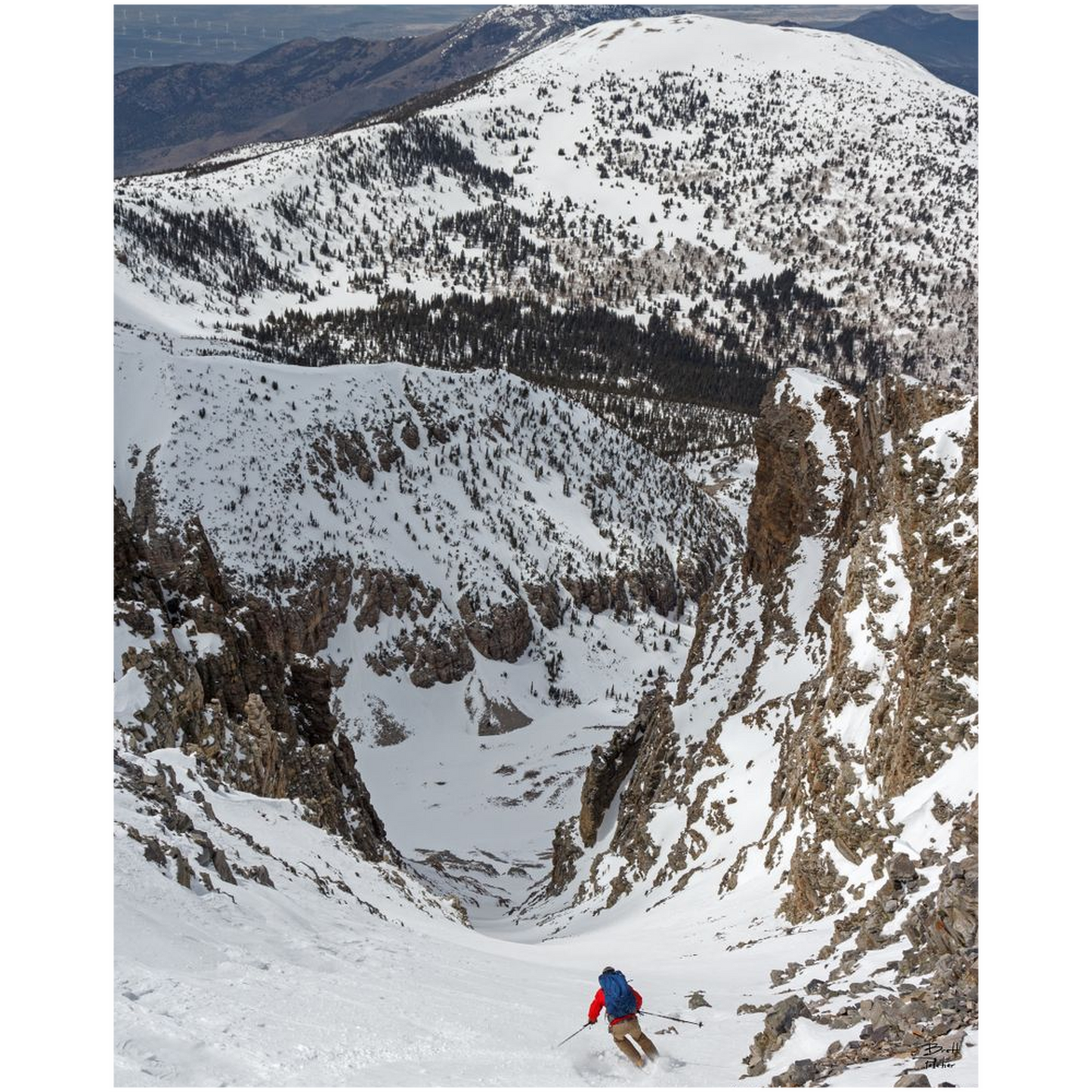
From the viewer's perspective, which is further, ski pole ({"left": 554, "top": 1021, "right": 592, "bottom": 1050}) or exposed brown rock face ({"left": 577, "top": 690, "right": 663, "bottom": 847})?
exposed brown rock face ({"left": 577, "top": 690, "right": 663, "bottom": 847})

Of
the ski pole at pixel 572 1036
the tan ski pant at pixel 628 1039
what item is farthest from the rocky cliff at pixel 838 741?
the ski pole at pixel 572 1036

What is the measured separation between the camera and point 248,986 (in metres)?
10.2

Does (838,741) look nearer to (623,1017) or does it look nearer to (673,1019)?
(673,1019)

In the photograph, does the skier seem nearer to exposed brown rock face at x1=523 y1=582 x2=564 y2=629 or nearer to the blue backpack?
the blue backpack

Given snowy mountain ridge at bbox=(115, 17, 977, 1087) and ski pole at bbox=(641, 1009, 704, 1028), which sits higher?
snowy mountain ridge at bbox=(115, 17, 977, 1087)

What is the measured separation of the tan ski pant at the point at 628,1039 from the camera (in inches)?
366

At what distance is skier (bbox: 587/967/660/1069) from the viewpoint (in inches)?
367

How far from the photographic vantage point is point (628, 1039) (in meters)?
9.44

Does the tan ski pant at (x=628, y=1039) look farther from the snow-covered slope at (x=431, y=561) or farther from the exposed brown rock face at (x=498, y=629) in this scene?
the exposed brown rock face at (x=498, y=629)

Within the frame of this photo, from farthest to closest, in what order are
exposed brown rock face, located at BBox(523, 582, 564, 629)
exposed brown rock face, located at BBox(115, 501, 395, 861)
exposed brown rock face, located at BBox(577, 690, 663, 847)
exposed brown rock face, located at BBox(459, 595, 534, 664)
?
exposed brown rock face, located at BBox(523, 582, 564, 629) → exposed brown rock face, located at BBox(459, 595, 534, 664) → exposed brown rock face, located at BBox(577, 690, 663, 847) → exposed brown rock face, located at BBox(115, 501, 395, 861)

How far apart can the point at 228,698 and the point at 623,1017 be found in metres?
27.1

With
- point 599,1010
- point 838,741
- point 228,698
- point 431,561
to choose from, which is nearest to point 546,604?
point 431,561

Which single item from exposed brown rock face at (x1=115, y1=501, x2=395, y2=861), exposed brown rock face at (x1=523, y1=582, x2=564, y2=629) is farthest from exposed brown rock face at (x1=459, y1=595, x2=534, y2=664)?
exposed brown rock face at (x1=115, y1=501, x2=395, y2=861)

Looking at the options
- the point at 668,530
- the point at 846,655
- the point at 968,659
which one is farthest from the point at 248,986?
the point at 668,530
